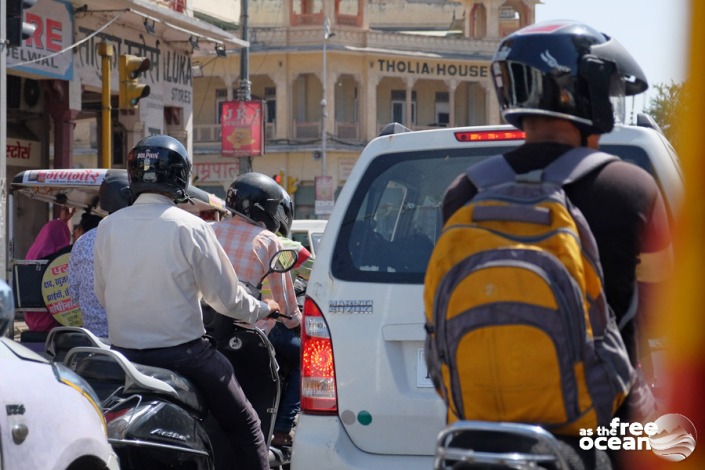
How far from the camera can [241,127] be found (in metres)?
34.0

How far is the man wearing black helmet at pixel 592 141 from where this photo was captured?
2.93 metres

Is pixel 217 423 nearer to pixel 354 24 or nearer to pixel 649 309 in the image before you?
pixel 649 309

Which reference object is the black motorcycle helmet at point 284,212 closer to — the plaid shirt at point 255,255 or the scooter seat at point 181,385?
the plaid shirt at point 255,255

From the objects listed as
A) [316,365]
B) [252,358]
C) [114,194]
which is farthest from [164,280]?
[114,194]

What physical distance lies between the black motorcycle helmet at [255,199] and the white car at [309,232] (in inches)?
412

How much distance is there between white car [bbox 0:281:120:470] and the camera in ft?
11.8

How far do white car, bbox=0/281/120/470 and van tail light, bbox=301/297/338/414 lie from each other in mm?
928

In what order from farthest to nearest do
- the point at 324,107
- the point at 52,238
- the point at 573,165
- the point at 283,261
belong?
the point at 324,107 → the point at 52,238 → the point at 283,261 → the point at 573,165

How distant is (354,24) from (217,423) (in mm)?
55993

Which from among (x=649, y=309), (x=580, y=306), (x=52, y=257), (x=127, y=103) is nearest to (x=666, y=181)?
(x=649, y=309)

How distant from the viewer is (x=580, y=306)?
105 inches

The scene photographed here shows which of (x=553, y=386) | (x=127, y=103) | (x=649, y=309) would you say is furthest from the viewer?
(x=127, y=103)

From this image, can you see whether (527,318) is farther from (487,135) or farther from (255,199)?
(255,199)

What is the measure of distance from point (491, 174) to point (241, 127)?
31319 mm
